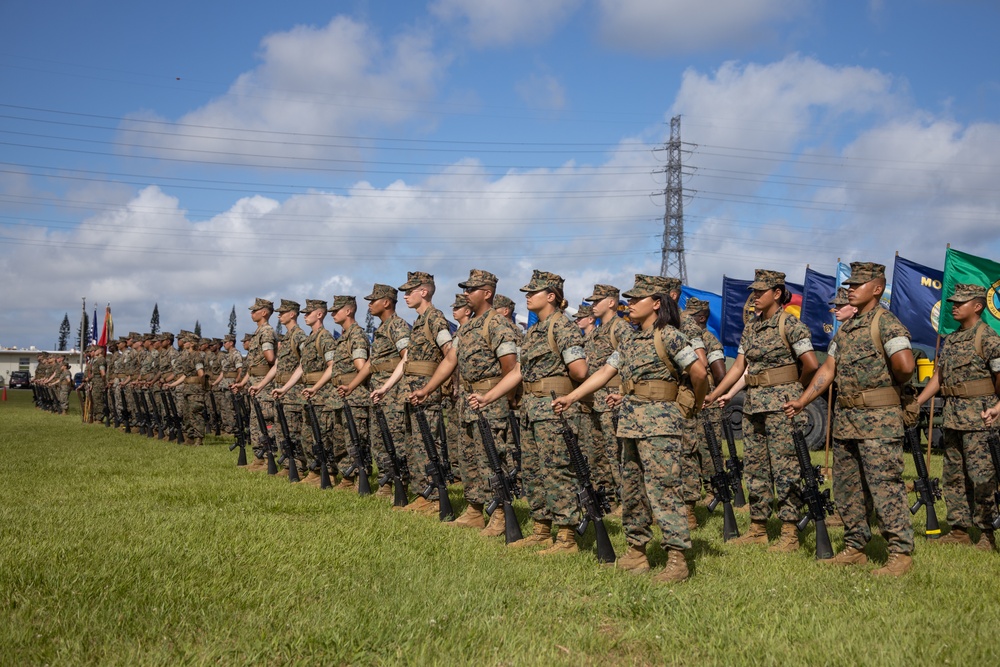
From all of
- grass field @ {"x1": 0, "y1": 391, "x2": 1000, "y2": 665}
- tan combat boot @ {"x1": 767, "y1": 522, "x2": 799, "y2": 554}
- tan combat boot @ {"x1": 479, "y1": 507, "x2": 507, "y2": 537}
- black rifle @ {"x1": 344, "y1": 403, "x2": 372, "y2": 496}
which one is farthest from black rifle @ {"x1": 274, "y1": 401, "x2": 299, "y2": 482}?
tan combat boot @ {"x1": 767, "y1": 522, "x2": 799, "y2": 554}

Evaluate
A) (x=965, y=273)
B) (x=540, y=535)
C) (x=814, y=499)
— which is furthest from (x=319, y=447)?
(x=965, y=273)

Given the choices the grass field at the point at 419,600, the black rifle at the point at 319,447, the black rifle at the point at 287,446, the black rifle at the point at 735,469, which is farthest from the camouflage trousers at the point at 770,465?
the black rifle at the point at 287,446

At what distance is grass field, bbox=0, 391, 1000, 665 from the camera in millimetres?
4223

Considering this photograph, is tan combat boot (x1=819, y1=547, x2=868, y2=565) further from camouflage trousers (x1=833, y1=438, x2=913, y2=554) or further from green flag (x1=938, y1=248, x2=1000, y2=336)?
green flag (x1=938, y1=248, x2=1000, y2=336)

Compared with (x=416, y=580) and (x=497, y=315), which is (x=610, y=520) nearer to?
(x=497, y=315)

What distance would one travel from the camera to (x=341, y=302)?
1070cm

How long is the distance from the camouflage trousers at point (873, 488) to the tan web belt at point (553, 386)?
7.23 feet

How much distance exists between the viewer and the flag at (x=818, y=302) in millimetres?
14562

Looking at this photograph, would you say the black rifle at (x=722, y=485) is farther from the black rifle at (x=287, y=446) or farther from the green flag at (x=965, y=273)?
the black rifle at (x=287, y=446)

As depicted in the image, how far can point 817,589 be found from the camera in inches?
216

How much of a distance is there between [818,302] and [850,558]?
9.10m

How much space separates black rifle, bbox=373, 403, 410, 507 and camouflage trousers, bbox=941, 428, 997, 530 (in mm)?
5357

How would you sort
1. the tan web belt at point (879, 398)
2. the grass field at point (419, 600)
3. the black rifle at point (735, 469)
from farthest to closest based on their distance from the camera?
1. the black rifle at point (735, 469)
2. the tan web belt at point (879, 398)
3. the grass field at point (419, 600)

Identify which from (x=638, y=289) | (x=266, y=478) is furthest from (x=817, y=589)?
(x=266, y=478)
